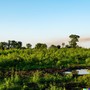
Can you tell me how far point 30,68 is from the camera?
23.5m

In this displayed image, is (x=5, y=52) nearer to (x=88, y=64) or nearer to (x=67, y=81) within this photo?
(x=88, y=64)

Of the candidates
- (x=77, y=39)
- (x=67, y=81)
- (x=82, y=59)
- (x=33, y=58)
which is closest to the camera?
(x=67, y=81)

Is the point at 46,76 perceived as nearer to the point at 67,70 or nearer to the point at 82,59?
the point at 67,70

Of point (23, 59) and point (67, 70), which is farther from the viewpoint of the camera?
point (23, 59)

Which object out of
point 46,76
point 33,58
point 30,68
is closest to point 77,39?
point 33,58

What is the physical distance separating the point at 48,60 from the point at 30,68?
10.0 ft

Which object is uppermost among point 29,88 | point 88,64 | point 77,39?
point 77,39

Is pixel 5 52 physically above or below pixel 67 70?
above

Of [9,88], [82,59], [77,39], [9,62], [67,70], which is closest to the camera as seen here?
[9,88]

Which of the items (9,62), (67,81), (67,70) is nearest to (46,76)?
(67,81)

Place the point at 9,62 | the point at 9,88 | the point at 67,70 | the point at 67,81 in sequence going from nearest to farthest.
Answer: the point at 9,88 < the point at 67,81 < the point at 67,70 < the point at 9,62

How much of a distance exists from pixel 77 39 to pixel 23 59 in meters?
27.4

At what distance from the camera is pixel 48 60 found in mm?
26250

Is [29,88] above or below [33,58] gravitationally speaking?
below
